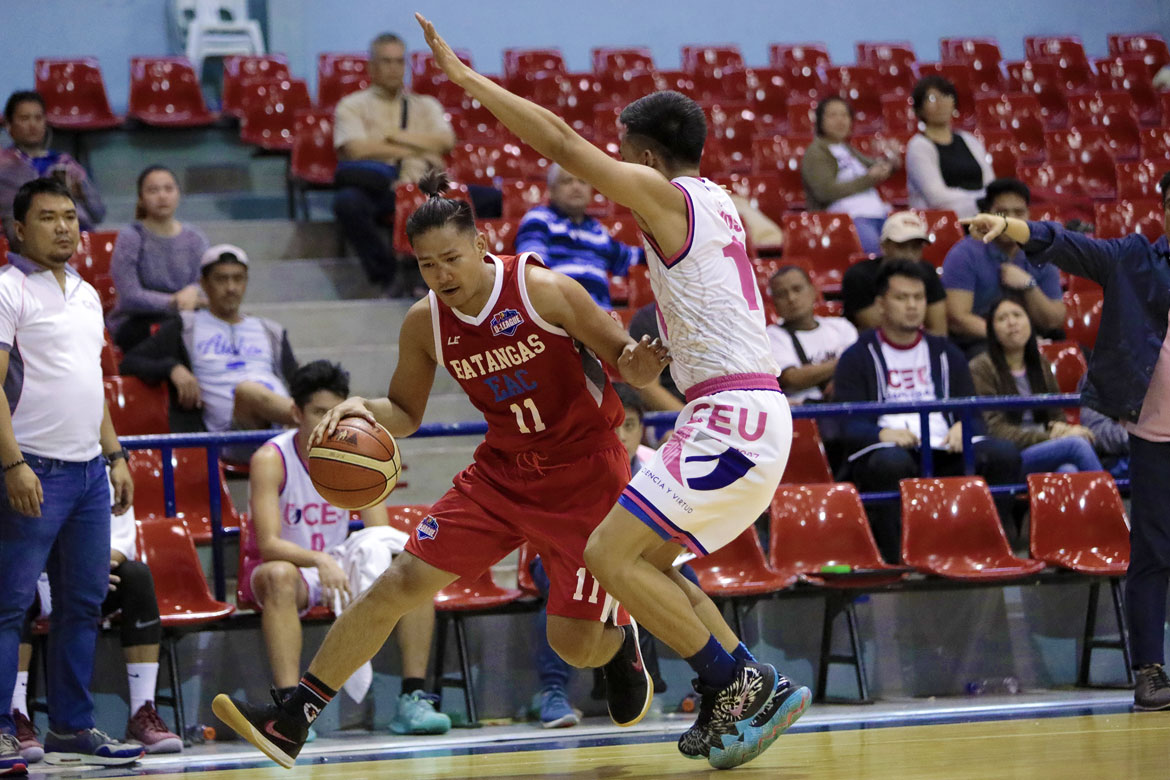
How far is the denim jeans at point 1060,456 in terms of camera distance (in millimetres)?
6277

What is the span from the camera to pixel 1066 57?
12.3 m

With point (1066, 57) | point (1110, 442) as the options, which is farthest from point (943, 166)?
point (1066, 57)

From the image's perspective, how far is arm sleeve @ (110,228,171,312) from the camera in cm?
693

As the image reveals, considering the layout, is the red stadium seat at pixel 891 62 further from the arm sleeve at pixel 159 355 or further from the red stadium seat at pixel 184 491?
the red stadium seat at pixel 184 491

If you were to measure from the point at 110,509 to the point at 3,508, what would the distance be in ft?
1.26

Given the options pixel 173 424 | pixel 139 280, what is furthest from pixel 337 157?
pixel 173 424

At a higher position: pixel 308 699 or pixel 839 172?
pixel 839 172

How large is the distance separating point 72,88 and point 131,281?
3666 millimetres

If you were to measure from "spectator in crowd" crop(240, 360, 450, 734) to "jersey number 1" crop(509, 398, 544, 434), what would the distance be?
137 cm

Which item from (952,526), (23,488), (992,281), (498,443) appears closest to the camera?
(498,443)

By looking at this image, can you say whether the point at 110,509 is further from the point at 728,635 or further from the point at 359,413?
the point at 728,635

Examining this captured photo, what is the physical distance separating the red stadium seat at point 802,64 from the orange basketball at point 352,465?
8.13 metres

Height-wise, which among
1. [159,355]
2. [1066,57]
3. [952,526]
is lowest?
[952,526]

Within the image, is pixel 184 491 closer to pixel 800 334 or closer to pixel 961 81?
pixel 800 334
